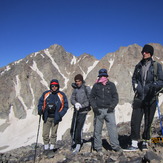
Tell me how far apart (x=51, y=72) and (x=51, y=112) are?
110 m

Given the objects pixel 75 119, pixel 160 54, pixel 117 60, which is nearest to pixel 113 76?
pixel 117 60

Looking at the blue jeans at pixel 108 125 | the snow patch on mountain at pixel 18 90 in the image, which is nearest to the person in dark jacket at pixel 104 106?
the blue jeans at pixel 108 125

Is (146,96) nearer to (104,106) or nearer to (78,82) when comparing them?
(104,106)

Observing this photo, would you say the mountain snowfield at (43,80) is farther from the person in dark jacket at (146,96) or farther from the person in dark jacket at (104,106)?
the person in dark jacket at (146,96)

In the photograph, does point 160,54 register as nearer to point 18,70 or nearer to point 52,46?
point 52,46

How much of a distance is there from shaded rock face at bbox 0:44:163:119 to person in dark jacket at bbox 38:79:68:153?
78.4 meters

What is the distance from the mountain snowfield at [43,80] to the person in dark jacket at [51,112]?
54930 millimetres

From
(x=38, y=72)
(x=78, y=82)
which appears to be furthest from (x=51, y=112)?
(x=38, y=72)

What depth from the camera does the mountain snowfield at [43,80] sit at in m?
78.4

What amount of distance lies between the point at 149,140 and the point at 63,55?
12653cm

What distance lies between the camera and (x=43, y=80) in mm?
108062

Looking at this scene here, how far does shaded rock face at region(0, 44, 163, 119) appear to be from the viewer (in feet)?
293

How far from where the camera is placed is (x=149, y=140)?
5.44 meters

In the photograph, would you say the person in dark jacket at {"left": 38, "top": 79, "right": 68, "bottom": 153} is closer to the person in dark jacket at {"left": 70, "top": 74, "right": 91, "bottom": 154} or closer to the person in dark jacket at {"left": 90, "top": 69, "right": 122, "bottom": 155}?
the person in dark jacket at {"left": 70, "top": 74, "right": 91, "bottom": 154}
